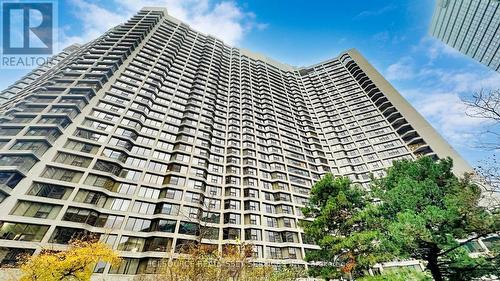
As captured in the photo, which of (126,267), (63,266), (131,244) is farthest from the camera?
(131,244)

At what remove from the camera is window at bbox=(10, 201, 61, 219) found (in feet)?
80.1

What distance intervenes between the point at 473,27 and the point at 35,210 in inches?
4751

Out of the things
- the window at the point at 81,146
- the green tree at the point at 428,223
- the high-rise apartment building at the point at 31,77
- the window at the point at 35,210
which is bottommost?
the green tree at the point at 428,223

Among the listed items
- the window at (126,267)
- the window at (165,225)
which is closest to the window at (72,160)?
the window at (165,225)

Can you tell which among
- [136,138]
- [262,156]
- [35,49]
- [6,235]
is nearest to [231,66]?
[262,156]

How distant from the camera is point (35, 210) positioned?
25.2 m

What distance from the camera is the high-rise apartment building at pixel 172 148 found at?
90.2 ft

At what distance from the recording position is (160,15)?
74625 millimetres

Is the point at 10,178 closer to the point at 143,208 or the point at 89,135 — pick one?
the point at 89,135

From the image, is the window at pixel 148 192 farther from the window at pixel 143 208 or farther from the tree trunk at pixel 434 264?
the tree trunk at pixel 434 264

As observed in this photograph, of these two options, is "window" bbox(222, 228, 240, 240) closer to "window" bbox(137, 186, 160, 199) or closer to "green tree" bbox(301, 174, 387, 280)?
"window" bbox(137, 186, 160, 199)

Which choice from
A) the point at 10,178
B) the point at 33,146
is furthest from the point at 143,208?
the point at 33,146

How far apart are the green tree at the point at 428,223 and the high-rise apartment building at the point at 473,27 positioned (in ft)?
275

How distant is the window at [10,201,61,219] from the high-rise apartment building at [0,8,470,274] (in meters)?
0.13
